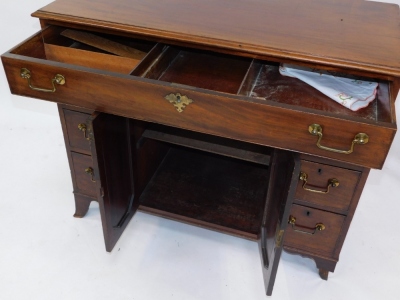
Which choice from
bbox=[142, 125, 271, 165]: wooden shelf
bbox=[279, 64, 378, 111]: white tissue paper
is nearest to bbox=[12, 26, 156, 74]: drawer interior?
bbox=[142, 125, 271, 165]: wooden shelf

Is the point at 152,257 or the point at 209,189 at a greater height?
the point at 209,189

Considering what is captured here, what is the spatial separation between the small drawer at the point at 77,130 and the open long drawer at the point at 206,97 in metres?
0.16

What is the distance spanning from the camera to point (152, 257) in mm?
1506

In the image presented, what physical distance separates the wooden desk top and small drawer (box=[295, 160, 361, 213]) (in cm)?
31

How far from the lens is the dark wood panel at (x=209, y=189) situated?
1.54 metres

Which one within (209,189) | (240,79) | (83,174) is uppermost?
(240,79)

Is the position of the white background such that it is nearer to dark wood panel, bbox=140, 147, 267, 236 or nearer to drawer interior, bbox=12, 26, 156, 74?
dark wood panel, bbox=140, 147, 267, 236

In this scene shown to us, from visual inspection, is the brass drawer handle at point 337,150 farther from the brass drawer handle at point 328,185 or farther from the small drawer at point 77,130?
the small drawer at point 77,130

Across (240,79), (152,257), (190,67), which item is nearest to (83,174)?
(152,257)

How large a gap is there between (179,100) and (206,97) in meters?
0.07

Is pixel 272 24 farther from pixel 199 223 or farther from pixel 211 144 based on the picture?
pixel 199 223

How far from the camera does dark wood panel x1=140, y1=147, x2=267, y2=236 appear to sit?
1.54 metres

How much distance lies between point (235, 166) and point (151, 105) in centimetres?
74

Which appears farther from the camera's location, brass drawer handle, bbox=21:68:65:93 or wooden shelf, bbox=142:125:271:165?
wooden shelf, bbox=142:125:271:165
